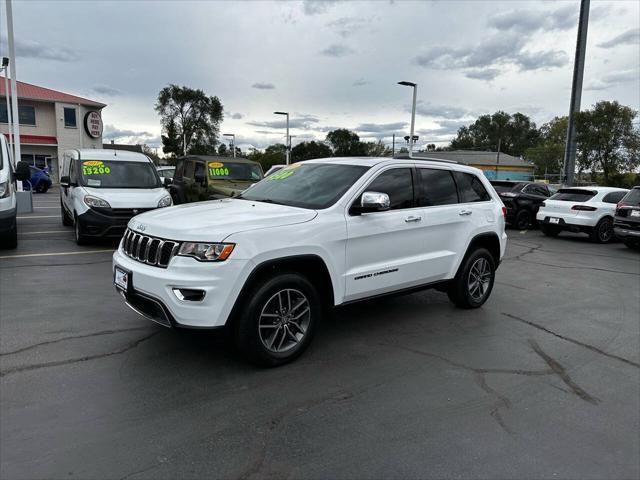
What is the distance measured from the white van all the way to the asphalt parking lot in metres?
2.96

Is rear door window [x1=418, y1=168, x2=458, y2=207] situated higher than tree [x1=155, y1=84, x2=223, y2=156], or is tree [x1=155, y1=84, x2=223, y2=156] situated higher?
tree [x1=155, y1=84, x2=223, y2=156]

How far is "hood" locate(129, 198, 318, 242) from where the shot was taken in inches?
142

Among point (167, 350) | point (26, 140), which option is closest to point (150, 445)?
point (167, 350)

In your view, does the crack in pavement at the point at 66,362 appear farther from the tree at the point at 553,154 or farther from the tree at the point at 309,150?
the tree at the point at 553,154

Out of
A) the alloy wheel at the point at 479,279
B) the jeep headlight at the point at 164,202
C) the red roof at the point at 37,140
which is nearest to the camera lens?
the alloy wheel at the point at 479,279

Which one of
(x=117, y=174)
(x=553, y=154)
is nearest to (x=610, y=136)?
(x=117, y=174)

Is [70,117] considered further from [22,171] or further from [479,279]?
[479,279]

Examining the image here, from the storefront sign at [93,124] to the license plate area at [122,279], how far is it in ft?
126

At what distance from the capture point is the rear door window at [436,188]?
512 cm

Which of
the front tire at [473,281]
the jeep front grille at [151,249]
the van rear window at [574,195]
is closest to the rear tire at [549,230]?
the van rear window at [574,195]

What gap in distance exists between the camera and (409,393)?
364 cm

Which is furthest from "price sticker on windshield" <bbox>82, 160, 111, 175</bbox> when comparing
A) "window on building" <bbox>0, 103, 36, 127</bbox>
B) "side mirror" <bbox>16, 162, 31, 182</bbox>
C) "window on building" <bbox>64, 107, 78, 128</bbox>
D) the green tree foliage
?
the green tree foliage

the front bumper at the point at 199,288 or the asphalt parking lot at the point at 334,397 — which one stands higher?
the front bumper at the point at 199,288

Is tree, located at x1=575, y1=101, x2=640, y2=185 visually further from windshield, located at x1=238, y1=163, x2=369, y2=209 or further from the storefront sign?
the storefront sign
